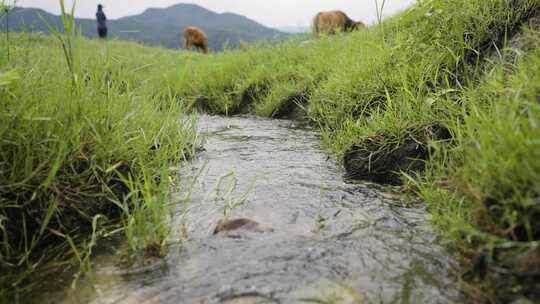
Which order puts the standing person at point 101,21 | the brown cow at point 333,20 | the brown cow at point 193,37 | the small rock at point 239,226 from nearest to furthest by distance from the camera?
the small rock at point 239,226
the brown cow at point 333,20
the standing person at point 101,21
the brown cow at point 193,37

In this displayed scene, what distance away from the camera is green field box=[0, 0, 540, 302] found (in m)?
1.18

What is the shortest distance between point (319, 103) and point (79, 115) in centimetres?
287

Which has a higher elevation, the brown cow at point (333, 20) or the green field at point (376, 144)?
the brown cow at point (333, 20)

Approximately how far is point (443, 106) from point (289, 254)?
4.99 ft

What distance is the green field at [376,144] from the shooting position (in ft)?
3.86

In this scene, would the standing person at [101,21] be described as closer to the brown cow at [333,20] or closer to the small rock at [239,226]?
the brown cow at [333,20]

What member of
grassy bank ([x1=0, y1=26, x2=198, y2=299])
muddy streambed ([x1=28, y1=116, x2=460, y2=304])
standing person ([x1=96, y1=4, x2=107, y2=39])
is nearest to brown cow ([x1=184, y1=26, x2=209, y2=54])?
standing person ([x1=96, y1=4, x2=107, y2=39])

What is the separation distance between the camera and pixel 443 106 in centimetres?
238

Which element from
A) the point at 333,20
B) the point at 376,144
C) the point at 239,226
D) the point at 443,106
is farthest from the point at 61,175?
the point at 333,20

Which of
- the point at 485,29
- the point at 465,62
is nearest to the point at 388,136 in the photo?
the point at 465,62

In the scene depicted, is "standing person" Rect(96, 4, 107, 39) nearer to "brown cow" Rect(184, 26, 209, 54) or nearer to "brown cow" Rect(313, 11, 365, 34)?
"brown cow" Rect(184, 26, 209, 54)

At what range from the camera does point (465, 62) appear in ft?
9.66

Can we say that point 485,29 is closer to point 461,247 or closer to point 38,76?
point 461,247

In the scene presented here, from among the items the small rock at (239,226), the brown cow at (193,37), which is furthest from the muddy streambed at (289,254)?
the brown cow at (193,37)
